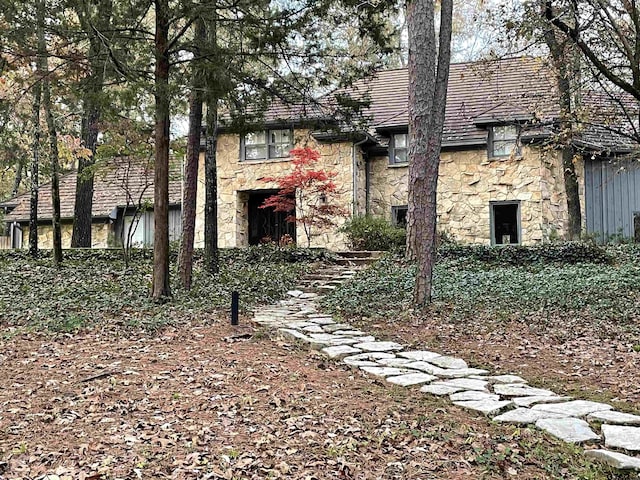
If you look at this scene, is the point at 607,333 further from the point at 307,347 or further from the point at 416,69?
the point at 416,69

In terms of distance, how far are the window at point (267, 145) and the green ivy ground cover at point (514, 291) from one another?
5.89 m

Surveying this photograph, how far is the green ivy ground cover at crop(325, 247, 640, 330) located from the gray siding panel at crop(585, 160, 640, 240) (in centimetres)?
404

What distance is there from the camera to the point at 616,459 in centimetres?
343

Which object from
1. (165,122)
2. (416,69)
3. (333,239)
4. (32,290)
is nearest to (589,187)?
(333,239)

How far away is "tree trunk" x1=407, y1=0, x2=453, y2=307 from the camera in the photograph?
26.8 feet

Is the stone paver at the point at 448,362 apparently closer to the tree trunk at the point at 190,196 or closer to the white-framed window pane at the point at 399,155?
the tree trunk at the point at 190,196

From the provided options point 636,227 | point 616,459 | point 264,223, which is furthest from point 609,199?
point 616,459

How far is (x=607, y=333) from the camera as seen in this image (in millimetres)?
6770

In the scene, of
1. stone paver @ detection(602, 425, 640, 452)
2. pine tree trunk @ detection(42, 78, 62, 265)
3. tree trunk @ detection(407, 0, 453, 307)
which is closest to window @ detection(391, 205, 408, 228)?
tree trunk @ detection(407, 0, 453, 307)

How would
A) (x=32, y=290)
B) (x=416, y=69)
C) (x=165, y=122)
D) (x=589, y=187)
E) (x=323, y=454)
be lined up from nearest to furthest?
(x=323, y=454), (x=165, y=122), (x=416, y=69), (x=32, y=290), (x=589, y=187)

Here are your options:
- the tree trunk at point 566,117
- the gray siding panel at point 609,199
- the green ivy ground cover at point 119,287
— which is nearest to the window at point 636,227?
the gray siding panel at point 609,199

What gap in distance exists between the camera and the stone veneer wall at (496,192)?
50.1 feet

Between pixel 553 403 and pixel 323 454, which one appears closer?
pixel 323 454

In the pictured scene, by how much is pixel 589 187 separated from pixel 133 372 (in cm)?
1423
